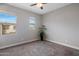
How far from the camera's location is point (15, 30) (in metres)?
3.19

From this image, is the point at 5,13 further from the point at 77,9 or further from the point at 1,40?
the point at 77,9

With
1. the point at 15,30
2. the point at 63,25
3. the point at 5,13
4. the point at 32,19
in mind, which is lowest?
the point at 15,30

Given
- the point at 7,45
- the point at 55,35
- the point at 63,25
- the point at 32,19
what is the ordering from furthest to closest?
1. the point at 55,35
2. the point at 63,25
3. the point at 32,19
4. the point at 7,45

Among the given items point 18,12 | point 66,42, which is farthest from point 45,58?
point 18,12

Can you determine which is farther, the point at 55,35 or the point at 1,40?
the point at 55,35

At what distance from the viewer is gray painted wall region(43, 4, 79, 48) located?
2889 millimetres

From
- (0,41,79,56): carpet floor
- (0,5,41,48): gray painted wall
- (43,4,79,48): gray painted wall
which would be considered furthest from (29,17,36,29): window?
(0,41,79,56): carpet floor

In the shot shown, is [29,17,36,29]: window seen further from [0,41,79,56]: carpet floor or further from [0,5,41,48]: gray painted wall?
[0,41,79,56]: carpet floor

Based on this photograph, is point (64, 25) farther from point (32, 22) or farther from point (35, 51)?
point (35, 51)

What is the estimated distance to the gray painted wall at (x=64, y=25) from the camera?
289cm

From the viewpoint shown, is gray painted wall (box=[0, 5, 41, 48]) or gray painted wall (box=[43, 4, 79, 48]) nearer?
gray painted wall (box=[43, 4, 79, 48])

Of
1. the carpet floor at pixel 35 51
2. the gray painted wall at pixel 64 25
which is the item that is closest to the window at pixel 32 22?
the gray painted wall at pixel 64 25

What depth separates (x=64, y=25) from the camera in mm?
3371

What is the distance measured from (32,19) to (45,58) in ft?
8.34
